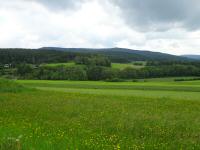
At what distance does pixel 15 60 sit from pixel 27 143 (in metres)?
132

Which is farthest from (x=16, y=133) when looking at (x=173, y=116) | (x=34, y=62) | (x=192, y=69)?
(x=34, y=62)

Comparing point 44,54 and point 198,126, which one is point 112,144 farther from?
point 44,54

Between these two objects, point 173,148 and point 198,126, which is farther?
point 198,126

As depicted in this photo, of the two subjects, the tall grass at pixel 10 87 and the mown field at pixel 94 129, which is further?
the tall grass at pixel 10 87

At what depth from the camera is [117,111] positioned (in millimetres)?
22766

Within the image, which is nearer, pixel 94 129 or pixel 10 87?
pixel 94 129

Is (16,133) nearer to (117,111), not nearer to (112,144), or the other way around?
(112,144)

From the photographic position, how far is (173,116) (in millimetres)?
20531

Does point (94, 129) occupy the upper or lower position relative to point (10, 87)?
upper

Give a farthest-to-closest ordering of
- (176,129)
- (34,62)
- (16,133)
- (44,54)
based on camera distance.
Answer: (44,54) < (34,62) < (176,129) < (16,133)

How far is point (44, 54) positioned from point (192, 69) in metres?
67.9

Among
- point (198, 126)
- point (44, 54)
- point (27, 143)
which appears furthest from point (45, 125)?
point (44, 54)

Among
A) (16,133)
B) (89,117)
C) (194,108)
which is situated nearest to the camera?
(16,133)

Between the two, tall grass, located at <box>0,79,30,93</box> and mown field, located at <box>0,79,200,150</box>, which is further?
tall grass, located at <box>0,79,30,93</box>
